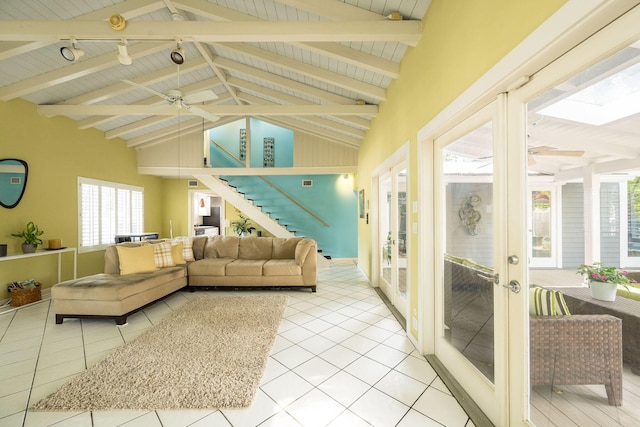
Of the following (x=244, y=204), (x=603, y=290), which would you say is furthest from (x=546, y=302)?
(x=244, y=204)

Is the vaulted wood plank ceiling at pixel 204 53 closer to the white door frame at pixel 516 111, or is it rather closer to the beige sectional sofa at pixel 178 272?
the white door frame at pixel 516 111

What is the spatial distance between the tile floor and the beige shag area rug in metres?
0.08

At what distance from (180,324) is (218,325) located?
Result: 1.57 ft

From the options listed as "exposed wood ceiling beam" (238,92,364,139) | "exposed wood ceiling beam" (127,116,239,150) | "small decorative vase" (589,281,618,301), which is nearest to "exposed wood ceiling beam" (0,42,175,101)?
"exposed wood ceiling beam" (238,92,364,139)

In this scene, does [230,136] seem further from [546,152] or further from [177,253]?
[546,152]

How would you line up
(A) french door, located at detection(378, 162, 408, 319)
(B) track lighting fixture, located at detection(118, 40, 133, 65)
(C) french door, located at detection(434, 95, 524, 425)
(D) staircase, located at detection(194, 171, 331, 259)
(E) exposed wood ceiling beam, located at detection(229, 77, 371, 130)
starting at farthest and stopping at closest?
(D) staircase, located at detection(194, 171, 331, 259) → (E) exposed wood ceiling beam, located at detection(229, 77, 371, 130) → (A) french door, located at detection(378, 162, 408, 319) → (B) track lighting fixture, located at detection(118, 40, 133, 65) → (C) french door, located at detection(434, 95, 524, 425)

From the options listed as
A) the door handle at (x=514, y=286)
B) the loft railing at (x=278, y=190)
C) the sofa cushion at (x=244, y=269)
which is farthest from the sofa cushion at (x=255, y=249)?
the door handle at (x=514, y=286)

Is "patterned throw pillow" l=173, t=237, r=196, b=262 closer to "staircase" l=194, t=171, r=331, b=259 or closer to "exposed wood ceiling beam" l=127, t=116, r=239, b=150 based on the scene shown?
"staircase" l=194, t=171, r=331, b=259

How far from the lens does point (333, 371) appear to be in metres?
2.27

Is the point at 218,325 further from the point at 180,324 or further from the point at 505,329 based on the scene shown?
the point at 505,329

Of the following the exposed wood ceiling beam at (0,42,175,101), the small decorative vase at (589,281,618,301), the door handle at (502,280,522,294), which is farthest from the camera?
the exposed wood ceiling beam at (0,42,175,101)

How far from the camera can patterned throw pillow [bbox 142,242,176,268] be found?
14.3 ft

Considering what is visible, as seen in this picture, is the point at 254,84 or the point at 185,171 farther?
the point at 185,171

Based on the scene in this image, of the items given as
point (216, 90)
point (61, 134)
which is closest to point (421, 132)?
point (216, 90)
